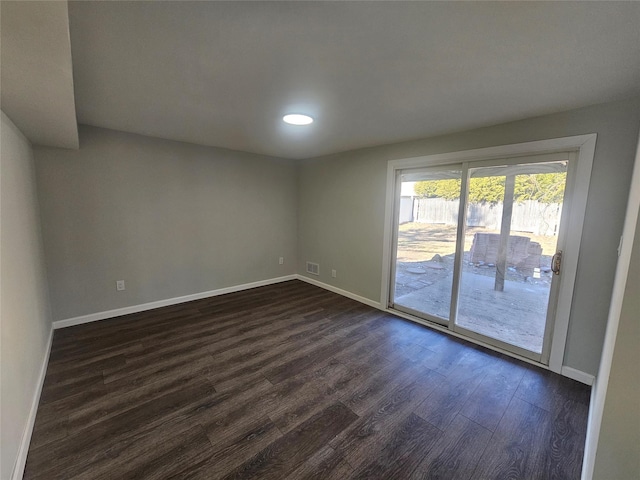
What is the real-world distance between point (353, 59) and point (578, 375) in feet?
10.2

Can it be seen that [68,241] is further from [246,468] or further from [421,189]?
[421,189]

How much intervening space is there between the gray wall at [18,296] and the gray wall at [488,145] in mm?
3468

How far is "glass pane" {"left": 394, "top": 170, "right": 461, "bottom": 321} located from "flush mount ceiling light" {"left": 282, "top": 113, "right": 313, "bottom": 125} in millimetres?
1580

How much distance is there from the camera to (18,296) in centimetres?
175

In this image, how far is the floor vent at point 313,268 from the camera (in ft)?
Result: 15.9

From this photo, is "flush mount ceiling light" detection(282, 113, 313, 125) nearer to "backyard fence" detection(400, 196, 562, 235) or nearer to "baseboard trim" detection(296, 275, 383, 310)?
"backyard fence" detection(400, 196, 562, 235)

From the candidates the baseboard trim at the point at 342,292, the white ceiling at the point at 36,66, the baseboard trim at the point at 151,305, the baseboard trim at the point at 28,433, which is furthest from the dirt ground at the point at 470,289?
the baseboard trim at the point at 28,433

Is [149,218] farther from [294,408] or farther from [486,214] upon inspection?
[486,214]

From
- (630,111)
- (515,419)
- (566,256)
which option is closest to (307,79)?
(630,111)

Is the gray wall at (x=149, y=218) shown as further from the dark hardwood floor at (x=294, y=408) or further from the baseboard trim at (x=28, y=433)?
the baseboard trim at (x=28, y=433)

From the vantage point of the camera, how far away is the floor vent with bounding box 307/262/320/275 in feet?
15.9

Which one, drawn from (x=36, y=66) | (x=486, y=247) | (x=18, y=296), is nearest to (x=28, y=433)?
(x=18, y=296)

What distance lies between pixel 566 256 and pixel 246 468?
2899 mm

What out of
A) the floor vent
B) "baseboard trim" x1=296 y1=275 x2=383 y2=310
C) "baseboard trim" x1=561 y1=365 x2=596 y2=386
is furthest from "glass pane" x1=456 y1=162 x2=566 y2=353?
the floor vent
